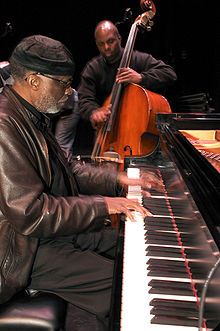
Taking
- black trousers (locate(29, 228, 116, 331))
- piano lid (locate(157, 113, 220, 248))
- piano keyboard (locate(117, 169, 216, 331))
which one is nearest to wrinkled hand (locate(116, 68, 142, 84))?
piano lid (locate(157, 113, 220, 248))

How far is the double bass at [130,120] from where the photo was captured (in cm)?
355

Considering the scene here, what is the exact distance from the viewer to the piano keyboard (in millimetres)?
1263

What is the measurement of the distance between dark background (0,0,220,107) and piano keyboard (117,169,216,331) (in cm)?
437

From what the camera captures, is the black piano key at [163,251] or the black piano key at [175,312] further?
the black piano key at [163,251]

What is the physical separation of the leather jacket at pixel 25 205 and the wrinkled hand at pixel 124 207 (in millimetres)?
35

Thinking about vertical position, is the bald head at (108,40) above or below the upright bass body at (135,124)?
above

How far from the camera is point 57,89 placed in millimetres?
1842

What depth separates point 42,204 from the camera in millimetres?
1688

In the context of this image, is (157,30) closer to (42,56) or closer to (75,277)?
(42,56)

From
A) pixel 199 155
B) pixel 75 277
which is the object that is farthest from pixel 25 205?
pixel 199 155

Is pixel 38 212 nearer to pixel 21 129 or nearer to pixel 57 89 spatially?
pixel 21 129

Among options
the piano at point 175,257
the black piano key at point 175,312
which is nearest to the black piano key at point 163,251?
the piano at point 175,257

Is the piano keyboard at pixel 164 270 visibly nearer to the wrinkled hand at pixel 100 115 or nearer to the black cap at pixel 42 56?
the black cap at pixel 42 56

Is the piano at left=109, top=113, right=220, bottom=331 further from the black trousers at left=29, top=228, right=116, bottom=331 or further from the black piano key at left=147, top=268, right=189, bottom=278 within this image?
the black trousers at left=29, top=228, right=116, bottom=331
